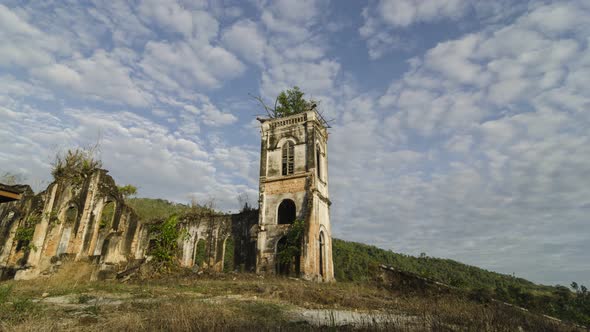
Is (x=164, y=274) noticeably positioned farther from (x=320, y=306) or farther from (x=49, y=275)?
(x=320, y=306)

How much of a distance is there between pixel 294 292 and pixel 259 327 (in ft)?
18.8

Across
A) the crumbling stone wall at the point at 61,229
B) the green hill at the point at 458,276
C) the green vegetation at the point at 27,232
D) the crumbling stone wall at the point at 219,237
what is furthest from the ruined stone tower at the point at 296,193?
the green vegetation at the point at 27,232

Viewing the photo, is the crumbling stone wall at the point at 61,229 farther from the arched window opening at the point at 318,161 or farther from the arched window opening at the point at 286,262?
the arched window opening at the point at 318,161

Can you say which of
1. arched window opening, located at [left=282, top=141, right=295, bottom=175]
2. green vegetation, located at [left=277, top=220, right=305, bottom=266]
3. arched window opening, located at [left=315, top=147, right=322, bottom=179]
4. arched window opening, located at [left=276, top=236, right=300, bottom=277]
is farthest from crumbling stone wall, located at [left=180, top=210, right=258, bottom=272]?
arched window opening, located at [left=315, top=147, right=322, bottom=179]

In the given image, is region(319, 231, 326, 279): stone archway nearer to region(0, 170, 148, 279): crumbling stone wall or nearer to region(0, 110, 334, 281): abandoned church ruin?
region(0, 110, 334, 281): abandoned church ruin

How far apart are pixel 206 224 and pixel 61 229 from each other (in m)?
8.40

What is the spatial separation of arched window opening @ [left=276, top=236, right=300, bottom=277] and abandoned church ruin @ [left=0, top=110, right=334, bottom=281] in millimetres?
57

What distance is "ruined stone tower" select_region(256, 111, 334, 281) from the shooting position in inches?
736

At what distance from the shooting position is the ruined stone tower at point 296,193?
1870 cm

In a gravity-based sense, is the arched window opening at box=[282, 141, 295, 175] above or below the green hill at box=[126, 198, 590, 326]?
above

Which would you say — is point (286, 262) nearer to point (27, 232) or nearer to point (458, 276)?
point (27, 232)

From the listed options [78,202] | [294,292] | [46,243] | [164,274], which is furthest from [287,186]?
[46,243]

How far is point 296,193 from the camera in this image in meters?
20.3

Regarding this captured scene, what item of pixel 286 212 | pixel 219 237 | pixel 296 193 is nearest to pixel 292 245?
pixel 296 193
